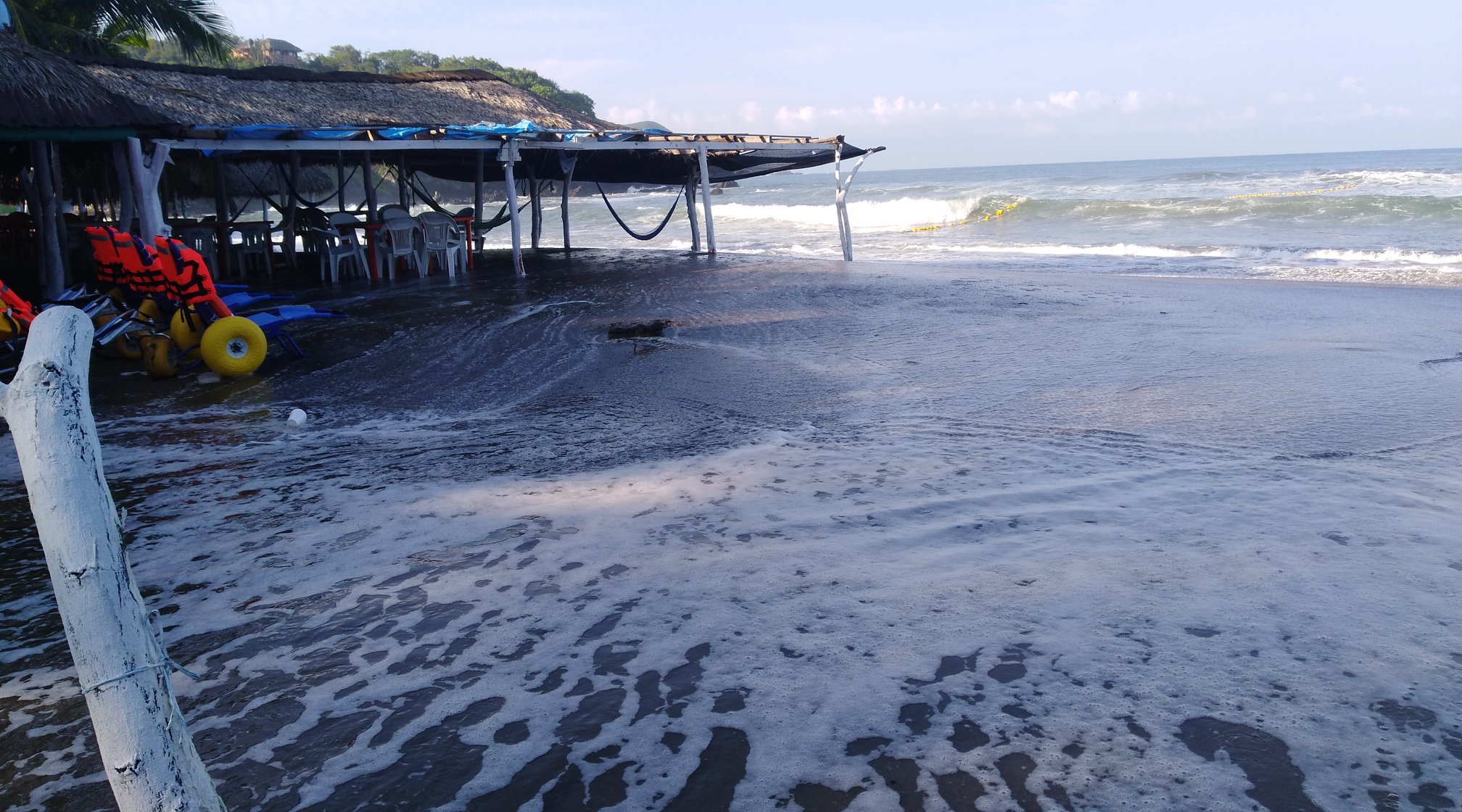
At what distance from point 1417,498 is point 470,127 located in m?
12.1

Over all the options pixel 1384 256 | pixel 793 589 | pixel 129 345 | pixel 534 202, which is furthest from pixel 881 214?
pixel 793 589

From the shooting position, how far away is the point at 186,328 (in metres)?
7.95

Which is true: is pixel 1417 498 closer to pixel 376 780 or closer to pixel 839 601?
pixel 839 601

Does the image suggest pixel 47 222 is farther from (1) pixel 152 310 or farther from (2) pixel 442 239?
(2) pixel 442 239

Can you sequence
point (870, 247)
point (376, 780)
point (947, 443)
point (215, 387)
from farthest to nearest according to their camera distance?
point (870, 247) < point (215, 387) < point (947, 443) < point (376, 780)

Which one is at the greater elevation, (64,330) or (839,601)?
(64,330)

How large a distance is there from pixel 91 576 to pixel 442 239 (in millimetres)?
14414

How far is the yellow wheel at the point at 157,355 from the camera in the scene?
7656 millimetres

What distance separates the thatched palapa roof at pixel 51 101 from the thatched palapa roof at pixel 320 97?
23.8 inches

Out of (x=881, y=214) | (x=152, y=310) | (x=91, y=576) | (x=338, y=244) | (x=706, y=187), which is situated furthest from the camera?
(x=881, y=214)

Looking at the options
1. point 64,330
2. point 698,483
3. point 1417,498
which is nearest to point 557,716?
point 64,330

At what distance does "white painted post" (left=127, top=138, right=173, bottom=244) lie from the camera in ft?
35.4

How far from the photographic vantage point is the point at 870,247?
23.1 metres

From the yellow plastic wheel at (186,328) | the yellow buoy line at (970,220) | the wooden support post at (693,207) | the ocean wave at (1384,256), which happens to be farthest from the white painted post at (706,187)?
the yellow buoy line at (970,220)
